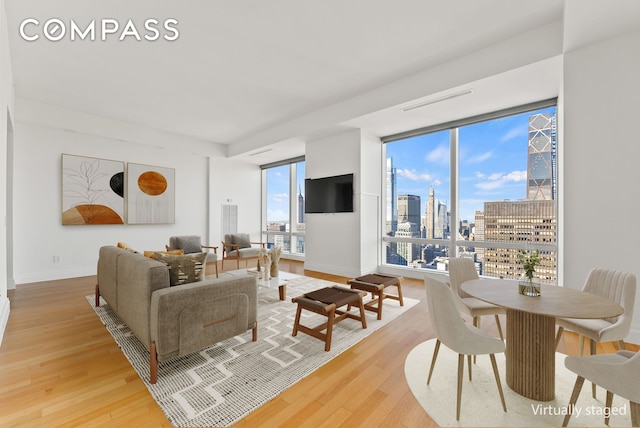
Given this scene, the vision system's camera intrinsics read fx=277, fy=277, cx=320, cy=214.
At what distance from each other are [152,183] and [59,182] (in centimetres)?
157

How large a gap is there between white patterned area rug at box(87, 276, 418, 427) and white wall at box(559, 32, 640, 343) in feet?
7.19

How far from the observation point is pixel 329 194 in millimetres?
5914

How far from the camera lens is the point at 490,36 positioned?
319 cm

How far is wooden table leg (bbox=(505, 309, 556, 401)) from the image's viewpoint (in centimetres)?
184

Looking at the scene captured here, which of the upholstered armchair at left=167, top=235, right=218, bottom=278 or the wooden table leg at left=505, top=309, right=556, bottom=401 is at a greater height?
the upholstered armchair at left=167, top=235, right=218, bottom=278

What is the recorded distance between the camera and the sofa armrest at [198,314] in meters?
2.02

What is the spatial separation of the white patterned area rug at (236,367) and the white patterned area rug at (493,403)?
0.80 m

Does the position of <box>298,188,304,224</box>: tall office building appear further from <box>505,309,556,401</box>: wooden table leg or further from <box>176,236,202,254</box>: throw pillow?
<box>505,309,556,401</box>: wooden table leg

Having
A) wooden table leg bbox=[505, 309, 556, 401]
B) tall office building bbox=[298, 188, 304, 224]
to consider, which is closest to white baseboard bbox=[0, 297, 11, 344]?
wooden table leg bbox=[505, 309, 556, 401]

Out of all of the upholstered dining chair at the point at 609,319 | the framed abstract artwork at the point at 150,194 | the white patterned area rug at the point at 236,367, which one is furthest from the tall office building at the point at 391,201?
the framed abstract artwork at the point at 150,194

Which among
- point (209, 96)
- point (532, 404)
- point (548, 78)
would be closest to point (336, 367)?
point (532, 404)

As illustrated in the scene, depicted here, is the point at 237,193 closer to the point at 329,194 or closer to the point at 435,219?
the point at 329,194

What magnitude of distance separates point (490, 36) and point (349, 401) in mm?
3977

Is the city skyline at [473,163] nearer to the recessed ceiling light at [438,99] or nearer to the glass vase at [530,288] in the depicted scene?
the recessed ceiling light at [438,99]
